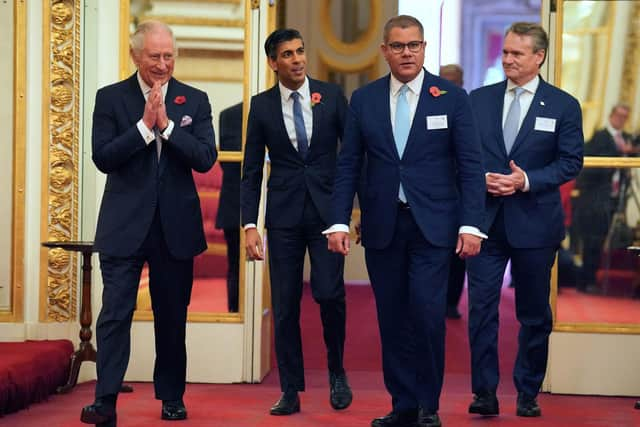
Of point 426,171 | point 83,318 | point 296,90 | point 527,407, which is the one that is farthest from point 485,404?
point 83,318

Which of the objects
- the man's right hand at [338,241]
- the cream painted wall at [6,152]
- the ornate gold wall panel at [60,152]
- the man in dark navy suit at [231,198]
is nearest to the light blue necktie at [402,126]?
the man's right hand at [338,241]

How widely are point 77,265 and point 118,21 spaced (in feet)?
4.06

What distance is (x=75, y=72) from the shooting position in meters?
6.36

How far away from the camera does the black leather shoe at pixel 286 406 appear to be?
549 cm

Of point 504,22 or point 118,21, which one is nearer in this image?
point 118,21

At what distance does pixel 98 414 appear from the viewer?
484 cm

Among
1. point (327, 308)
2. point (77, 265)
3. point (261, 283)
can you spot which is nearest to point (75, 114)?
point (77, 265)

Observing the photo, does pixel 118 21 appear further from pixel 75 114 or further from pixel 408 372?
pixel 408 372

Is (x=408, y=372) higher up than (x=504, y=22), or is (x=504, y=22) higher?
(x=504, y=22)

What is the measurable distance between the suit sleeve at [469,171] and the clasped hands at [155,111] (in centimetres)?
110

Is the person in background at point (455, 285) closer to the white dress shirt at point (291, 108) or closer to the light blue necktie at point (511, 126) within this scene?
the light blue necktie at point (511, 126)

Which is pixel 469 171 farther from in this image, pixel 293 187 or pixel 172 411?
pixel 172 411

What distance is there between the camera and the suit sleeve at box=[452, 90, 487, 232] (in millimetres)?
4809

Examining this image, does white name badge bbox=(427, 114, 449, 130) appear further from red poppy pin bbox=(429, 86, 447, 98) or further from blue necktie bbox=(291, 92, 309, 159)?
blue necktie bbox=(291, 92, 309, 159)
